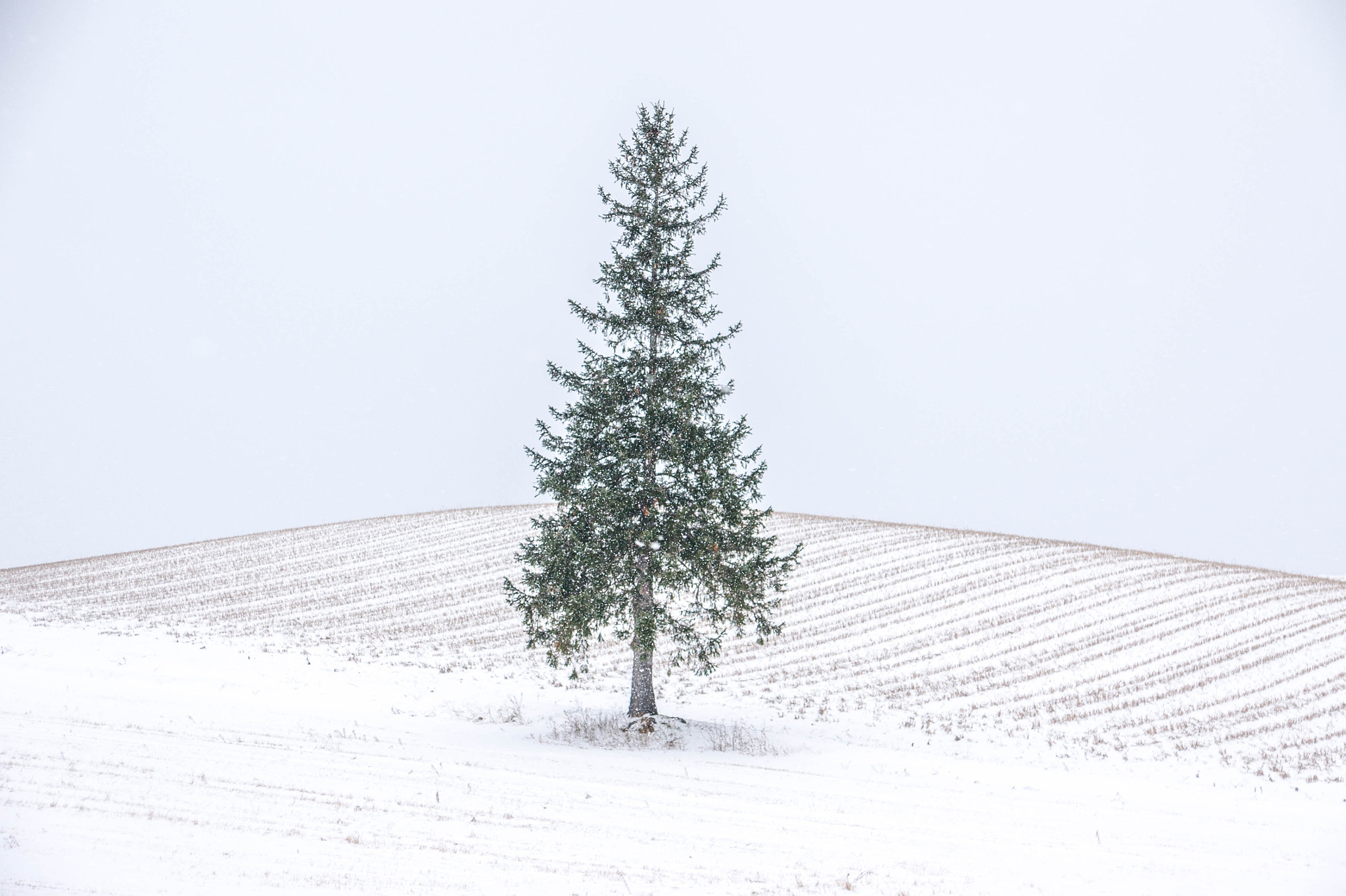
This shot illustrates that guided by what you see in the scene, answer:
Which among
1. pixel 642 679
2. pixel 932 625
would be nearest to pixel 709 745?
pixel 642 679

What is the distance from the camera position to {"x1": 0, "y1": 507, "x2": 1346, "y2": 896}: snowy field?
891cm

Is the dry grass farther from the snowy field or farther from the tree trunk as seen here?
the tree trunk

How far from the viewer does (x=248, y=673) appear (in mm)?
20641

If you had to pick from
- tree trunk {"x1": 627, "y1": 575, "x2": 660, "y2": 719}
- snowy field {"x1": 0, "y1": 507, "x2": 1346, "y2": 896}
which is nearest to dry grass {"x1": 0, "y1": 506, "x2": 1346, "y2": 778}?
snowy field {"x1": 0, "y1": 507, "x2": 1346, "y2": 896}

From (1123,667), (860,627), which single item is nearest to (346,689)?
(860,627)

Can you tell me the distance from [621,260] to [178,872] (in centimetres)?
1274

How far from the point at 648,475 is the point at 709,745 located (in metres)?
5.42

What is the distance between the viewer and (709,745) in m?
15.5

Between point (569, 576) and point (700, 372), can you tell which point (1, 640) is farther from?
point (700, 372)

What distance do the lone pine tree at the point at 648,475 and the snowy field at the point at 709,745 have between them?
2.45 m

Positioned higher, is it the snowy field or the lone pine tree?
the lone pine tree

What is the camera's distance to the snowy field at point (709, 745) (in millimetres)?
8906

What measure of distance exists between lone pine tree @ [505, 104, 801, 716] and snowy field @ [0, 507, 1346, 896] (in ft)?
8.03

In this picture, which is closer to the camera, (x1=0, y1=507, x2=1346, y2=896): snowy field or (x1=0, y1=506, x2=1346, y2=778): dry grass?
(x1=0, y1=507, x2=1346, y2=896): snowy field
